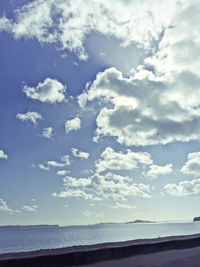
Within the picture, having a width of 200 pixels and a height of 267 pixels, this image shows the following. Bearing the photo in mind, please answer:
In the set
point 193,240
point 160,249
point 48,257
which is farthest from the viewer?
point 193,240

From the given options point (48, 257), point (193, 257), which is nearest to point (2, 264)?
point (48, 257)

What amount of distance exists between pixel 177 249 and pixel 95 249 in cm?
599

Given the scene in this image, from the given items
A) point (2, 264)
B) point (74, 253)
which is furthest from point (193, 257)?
point (2, 264)

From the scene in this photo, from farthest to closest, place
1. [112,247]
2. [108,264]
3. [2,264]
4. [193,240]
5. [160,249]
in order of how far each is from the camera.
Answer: [193,240]
[160,249]
[112,247]
[108,264]
[2,264]

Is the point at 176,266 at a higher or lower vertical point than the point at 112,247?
lower

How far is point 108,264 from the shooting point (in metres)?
11.3

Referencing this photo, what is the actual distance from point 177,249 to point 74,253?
7.14m

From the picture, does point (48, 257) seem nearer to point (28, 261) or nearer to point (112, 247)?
point (28, 261)

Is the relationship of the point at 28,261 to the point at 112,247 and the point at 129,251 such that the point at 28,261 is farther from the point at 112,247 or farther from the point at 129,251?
the point at 129,251

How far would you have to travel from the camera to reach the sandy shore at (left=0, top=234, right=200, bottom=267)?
10227mm

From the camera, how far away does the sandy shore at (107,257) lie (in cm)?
1023

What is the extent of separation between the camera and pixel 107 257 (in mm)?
12023

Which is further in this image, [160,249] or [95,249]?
[160,249]

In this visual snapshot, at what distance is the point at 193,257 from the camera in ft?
42.0
